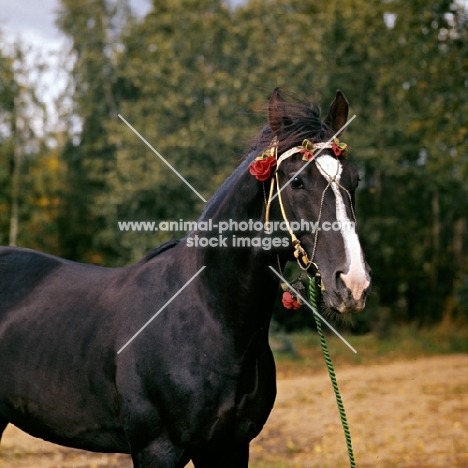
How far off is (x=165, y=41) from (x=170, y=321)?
87.1ft

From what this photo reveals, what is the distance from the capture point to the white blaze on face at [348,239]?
9.78 ft

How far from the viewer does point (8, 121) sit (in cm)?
2847

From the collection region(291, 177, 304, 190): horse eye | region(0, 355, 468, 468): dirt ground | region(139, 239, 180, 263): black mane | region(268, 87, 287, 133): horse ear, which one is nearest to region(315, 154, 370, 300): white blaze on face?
region(291, 177, 304, 190): horse eye

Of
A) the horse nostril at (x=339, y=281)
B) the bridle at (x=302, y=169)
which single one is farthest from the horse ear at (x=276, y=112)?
the horse nostril at (x=339, y=281)

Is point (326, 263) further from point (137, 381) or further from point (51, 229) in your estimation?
point (51, 229)

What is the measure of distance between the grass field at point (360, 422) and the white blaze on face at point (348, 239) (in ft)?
15.3

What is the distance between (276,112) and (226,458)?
6.15 feet

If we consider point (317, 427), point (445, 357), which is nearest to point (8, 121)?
point (445, 357)

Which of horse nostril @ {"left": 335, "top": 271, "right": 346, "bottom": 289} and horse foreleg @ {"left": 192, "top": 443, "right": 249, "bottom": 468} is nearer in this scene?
horse nostril @ {"left": 335, "top": 271, "right": 346, "bottom": 289}

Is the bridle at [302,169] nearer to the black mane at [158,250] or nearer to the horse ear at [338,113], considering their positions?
the horse ear at [338,113]

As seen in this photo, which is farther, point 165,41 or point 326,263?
point 165,41

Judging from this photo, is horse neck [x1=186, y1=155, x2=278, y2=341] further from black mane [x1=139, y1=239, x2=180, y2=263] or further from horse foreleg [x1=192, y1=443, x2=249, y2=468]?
horse foreleg [x1=192, y1=443, x2=249, y2=468]

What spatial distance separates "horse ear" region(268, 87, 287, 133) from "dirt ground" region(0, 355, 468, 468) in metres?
4.63

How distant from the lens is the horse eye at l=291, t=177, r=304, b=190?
11.0 feet
